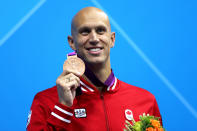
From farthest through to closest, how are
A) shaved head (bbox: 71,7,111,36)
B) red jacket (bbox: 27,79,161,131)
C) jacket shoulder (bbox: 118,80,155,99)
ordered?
jacket shoulder (bbox: 118,80,155,99)
shaved head (bbox: 71,7,111,36)
red jacket (bbox: 27,79,161,131)

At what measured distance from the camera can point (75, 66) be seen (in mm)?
1902

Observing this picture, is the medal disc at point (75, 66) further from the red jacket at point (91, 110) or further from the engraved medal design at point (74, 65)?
the red jacket at point (91, 110)

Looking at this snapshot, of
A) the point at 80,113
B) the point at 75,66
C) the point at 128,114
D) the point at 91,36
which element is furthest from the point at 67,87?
the point at 128,114

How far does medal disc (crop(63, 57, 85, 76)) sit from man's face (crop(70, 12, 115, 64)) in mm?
127

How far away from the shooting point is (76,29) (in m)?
2.10

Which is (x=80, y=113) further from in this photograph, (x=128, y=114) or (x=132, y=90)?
(x=132, y=90)

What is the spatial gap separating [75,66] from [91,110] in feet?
1.01

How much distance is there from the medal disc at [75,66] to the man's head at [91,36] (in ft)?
0.42

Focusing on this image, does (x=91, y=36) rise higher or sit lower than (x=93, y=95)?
higher

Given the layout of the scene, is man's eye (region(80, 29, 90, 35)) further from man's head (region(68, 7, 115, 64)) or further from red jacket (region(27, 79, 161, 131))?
red jacket (region(27, 79, 161, 131))

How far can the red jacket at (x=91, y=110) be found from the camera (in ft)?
6.48

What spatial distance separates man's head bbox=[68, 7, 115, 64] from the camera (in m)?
2.04

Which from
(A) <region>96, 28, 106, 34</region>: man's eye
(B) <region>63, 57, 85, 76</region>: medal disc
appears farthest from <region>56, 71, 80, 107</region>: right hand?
(A) <region>96, 28, 106, 34</region>: man's eye

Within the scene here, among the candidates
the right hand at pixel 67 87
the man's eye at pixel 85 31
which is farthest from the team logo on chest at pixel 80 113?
the man's eye at pixel 85 31
